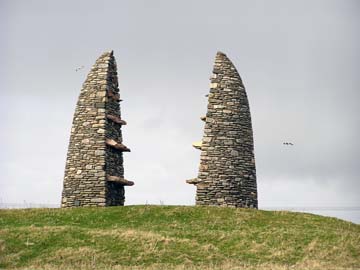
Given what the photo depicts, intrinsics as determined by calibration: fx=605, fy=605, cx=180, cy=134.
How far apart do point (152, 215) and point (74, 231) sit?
5057 mm

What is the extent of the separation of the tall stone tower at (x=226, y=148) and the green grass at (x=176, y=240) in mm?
2388

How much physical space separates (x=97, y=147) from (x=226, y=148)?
7.34 metres

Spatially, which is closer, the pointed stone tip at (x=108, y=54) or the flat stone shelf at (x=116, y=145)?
the flat stone shelf at (x=116, y=145)

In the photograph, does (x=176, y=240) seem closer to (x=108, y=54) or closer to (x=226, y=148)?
(x=226, y=148)

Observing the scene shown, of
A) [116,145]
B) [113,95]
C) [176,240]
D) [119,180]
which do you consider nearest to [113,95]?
[113,95]

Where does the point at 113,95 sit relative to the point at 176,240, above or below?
above

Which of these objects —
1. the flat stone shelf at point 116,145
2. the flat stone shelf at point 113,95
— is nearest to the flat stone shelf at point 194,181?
the flat stone shelf at point 116,145

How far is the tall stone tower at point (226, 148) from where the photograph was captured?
3316 cm

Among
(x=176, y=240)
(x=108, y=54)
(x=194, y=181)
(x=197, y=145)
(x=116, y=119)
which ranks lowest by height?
(x=176, y=240)

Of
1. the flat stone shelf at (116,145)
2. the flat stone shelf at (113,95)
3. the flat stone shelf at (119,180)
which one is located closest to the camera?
the flat stone shelf at (119,180)

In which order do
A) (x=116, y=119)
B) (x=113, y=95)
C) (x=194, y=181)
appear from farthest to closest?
(x=113, y=95) → (x=116, y=119) → (x=194, y=181)

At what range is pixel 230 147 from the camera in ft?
111

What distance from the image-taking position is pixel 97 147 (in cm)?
3453

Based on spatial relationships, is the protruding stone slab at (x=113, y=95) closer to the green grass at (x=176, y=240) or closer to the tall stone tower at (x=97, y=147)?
the tall stone tower at (x=97, y=147)
